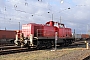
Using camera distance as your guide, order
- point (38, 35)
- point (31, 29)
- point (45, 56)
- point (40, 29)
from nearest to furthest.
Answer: point (45, 56), point (31, 29), point (38, 35), point (40, 29)

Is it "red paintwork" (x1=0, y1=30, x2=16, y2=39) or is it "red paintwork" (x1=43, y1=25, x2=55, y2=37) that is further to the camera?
"red paintwork" (x1=0, y1=30, x2=16, y2=39)

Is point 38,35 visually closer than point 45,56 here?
No

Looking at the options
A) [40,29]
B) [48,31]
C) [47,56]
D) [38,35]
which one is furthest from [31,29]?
[47,56]

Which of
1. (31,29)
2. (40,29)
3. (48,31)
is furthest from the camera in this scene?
(48,31)

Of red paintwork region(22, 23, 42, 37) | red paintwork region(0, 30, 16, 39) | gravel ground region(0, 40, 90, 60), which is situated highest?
red paintwork region(22, 23, 42, 37)

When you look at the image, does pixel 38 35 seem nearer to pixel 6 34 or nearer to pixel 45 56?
pixel 45 56

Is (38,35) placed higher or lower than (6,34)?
higher

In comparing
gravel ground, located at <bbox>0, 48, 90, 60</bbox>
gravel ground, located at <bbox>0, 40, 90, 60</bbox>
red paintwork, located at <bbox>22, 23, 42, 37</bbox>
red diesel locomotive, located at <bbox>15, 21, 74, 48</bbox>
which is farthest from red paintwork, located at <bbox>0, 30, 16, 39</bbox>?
gravel ground, located at <bbox>0, 48, 90, 60</bbox>

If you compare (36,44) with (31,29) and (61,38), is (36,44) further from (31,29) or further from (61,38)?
(61,38)

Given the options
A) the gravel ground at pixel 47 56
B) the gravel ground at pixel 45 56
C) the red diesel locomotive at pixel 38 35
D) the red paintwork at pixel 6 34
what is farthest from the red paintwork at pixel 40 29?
the red paintwork at pixel 6 34

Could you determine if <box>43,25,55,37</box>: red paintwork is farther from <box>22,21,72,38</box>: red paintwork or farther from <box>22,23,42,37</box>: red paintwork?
<box>22,23,42,37</box>: red paintwork

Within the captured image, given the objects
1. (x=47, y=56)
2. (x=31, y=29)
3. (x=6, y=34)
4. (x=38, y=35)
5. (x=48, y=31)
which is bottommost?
(x=47, y=56)

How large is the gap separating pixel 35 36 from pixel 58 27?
5.16m

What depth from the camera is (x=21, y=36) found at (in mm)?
25719
